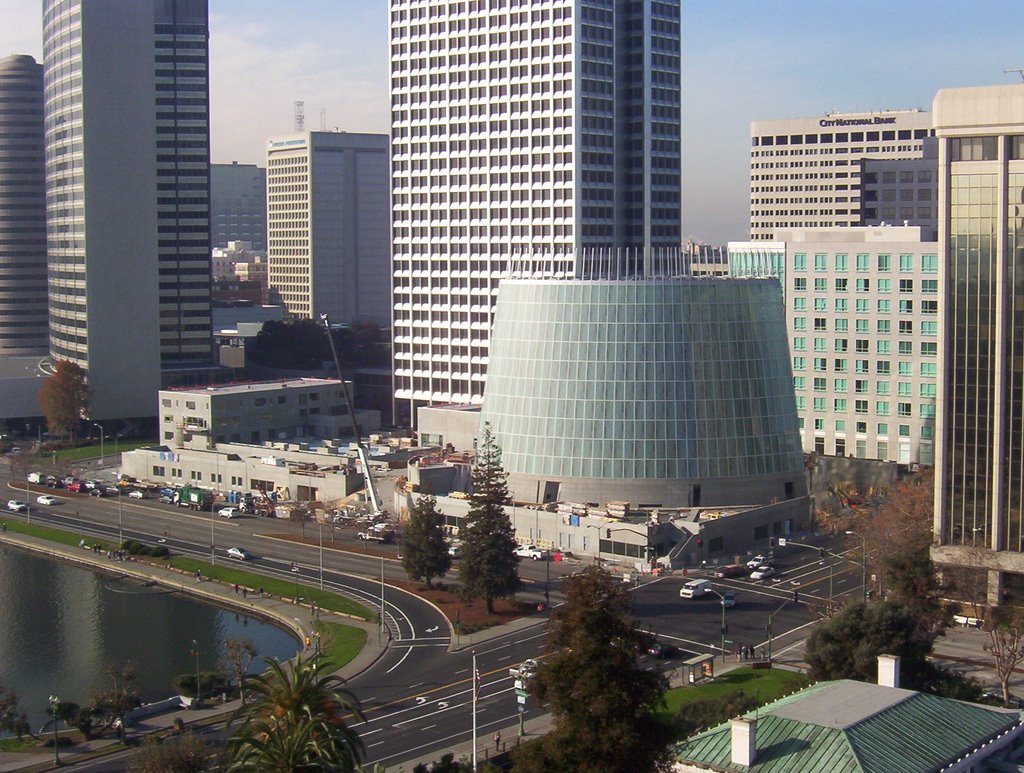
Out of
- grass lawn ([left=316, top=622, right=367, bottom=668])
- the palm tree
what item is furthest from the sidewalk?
the palm tree

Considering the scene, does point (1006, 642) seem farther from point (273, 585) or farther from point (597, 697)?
point (273, 585)

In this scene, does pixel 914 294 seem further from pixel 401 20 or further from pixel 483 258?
pixel 401 20

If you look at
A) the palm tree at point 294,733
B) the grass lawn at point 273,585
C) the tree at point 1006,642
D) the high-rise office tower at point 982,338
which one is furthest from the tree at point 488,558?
the palm tree at point 294,733

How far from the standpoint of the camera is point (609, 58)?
6555 inches

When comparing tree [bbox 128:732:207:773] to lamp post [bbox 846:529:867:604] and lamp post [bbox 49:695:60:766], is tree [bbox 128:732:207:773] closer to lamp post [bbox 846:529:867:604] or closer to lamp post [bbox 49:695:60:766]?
lamp post [bbox 49:695:60:766]

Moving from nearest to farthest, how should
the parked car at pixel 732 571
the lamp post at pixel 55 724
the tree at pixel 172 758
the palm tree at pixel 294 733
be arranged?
1. the palm tree at pixel 294 733
2. the tree at pixel 172 758
3. the lamp post at pixel 55 724
4. the parked car at pixel 732 571

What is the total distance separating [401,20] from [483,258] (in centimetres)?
3381

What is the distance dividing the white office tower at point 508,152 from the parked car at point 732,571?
2307 inches

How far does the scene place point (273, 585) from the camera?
109625mm

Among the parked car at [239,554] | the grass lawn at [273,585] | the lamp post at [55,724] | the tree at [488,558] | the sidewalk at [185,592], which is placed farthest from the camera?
the parked car at [239,554]

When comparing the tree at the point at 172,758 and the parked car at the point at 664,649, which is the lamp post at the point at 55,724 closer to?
the tree at the point at 172,758

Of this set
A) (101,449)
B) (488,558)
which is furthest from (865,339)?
(101,449)

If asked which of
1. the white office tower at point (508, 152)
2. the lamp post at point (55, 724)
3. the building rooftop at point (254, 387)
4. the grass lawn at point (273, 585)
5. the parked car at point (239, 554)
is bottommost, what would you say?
the lamp post at point (55, 724)

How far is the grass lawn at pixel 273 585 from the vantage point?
3991 inches
